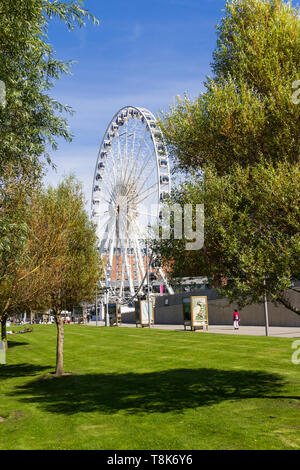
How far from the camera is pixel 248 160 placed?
1502 cm

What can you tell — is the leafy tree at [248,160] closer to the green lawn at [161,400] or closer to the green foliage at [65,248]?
the green lawn at [161,400]

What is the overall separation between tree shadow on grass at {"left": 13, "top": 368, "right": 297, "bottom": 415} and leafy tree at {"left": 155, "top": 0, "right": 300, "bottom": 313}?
4644mm

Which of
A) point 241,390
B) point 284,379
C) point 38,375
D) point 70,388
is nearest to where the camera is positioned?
point 241,390

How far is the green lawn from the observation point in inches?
512

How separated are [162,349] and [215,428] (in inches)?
726

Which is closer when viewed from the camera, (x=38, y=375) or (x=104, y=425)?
(x=104, y=425)

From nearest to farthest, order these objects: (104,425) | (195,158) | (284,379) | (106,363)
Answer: (104,425) < (195,158) < (284,379) < (106,363)

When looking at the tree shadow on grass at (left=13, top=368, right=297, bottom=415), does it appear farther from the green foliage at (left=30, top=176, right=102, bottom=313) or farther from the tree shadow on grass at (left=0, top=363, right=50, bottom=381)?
the green foliage at (left=30, top=176, right=102, bottom=313)

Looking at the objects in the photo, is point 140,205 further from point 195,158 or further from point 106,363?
point 195,158

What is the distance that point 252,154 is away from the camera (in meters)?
15.0

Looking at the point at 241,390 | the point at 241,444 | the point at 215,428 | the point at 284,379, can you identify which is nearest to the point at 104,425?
the point at 215,428

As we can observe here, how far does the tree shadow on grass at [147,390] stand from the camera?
17234 millimetres

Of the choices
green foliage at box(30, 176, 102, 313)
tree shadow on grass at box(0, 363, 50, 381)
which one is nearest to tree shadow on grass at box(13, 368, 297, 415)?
tree shadow on grass at box(0, 363, 50, 381)

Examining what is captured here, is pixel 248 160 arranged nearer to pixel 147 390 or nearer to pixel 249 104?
pixel 249 104
